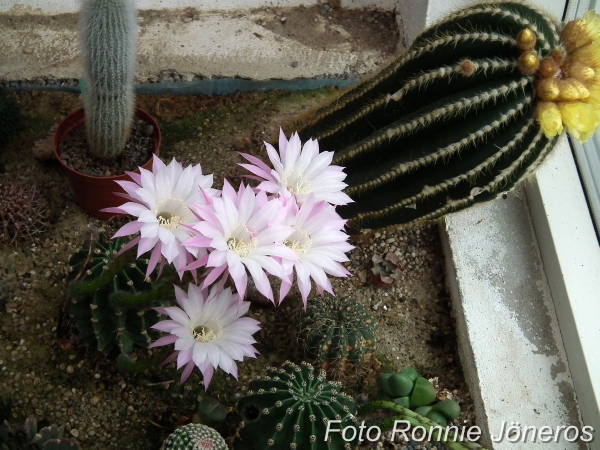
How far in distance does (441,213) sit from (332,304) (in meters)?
0.37

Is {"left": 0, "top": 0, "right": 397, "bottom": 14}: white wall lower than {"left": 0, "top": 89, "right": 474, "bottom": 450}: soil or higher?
higher

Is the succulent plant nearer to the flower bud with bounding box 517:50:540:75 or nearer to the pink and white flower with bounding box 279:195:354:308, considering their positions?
the pink and white flower with bounding box 279:195:354:308

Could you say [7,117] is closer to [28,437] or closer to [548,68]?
[28,437]

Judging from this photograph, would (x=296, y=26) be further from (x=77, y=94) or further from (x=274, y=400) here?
A: (x=274, y=400)

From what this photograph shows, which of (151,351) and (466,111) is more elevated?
(466,111)

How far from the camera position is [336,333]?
1.51 metres

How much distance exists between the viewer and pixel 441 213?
1.57m

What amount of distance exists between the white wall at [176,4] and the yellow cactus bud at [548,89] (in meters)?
1.27

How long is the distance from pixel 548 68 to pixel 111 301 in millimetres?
1090

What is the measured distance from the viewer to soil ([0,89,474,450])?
1.50 meters

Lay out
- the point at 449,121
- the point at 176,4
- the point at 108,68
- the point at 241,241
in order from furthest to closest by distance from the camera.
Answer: the point at 176,4
the point at 108,68
the point at 449,121
the point at 241,241

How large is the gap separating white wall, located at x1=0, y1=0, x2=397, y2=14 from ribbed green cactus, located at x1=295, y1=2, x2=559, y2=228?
3.04 ft

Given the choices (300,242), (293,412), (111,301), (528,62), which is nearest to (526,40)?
(528,62)

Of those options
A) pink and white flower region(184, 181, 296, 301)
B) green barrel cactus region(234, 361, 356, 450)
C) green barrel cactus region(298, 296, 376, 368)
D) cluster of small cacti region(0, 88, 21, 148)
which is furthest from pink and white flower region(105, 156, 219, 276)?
cluster of small cacti region(0, 88, 21, 148)
